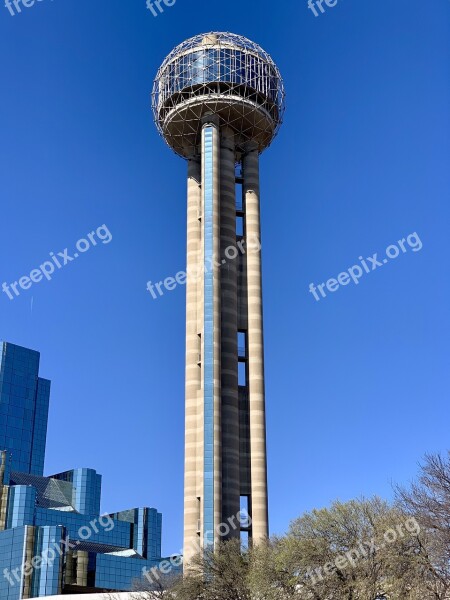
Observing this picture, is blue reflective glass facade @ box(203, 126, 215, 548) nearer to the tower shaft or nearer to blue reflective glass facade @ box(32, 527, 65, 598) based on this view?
the tower shaft

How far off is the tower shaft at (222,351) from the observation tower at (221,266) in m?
0.13

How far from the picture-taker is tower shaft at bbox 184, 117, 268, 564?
9444 centimetres

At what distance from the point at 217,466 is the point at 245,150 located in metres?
44.9

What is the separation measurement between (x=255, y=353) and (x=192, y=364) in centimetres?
784

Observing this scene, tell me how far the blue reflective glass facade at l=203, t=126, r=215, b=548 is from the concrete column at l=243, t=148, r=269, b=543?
567 cm

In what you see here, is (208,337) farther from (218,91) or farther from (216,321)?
(218,91)

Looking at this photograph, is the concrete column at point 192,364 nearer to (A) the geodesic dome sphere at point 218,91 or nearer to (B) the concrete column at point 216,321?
(B) the concrete column at point 216,321

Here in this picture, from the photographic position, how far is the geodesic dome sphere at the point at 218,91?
110562 mm

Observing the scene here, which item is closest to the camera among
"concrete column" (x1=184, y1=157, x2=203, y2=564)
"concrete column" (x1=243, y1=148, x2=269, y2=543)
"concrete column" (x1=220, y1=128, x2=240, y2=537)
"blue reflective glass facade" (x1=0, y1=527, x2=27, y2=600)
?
"concrete column" (x1=184, y1=157, x2=203, y2=564)

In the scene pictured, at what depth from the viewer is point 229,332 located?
103 metres

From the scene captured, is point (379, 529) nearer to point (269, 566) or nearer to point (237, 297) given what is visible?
point (269, 566)

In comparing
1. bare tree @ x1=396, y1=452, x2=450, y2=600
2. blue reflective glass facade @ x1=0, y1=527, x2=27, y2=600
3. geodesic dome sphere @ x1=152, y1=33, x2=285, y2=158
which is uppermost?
geodesic dome sphere @ x1=152, y1=33, x2=285, y2=158

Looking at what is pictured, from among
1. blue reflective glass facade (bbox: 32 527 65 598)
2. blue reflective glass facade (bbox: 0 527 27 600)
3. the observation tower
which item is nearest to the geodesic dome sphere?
the observation tower

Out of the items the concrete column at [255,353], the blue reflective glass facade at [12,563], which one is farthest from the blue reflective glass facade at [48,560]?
the concrete column at [255,353]
